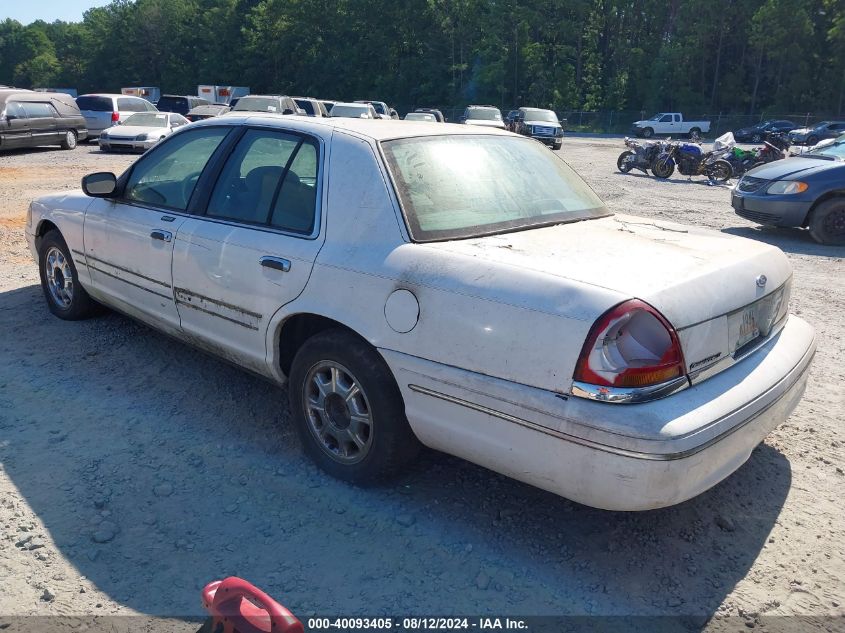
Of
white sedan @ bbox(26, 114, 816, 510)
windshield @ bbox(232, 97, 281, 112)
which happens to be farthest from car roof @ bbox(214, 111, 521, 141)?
windshield @ bbox(232, 97, 281, 112)

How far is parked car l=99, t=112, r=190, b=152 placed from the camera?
21234mm

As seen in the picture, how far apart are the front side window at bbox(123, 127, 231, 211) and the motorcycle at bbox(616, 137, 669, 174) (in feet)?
58.5

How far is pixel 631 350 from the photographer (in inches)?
106

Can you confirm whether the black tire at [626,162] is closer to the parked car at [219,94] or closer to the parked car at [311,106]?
the parked car at [311,106]

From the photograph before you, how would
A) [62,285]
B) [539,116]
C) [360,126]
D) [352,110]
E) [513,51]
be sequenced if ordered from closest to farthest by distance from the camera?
[360,126] → [62,285] → [352,110] → [539,116] → [513,51]

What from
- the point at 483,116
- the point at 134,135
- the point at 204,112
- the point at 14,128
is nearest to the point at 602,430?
the point at 14,128

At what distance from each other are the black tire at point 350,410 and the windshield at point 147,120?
2141cm

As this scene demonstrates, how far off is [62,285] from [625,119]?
58894 mm

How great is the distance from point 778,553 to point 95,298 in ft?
15.0

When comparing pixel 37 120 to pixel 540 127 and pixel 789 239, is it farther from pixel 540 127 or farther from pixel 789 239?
pixel 540 127

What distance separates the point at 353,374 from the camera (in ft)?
10.9

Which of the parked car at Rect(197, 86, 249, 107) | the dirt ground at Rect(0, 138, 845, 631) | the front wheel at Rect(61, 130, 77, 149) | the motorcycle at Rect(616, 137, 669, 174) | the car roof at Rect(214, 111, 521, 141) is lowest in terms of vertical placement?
the dirt ground at Rect(0, 138, 845, 631)

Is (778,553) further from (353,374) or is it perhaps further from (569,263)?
(353,374)

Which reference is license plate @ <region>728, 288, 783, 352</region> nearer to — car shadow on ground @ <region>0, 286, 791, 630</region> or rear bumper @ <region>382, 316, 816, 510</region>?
rear bumper @ <region>382, 316, 816, 510</region>
